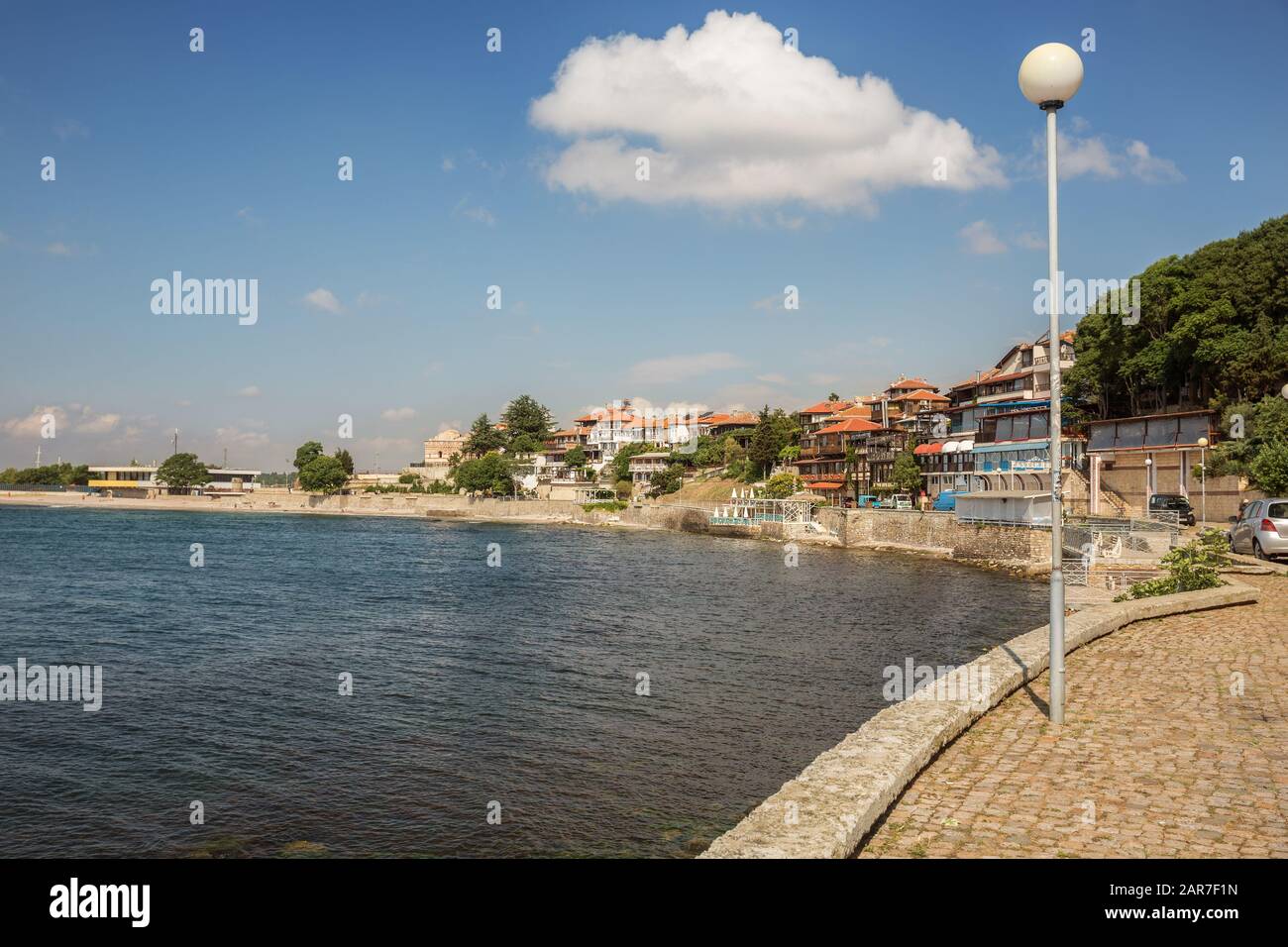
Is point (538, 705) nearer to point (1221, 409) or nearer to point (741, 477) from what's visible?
point (1221, 409)

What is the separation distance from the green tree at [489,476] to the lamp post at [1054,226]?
482 ft

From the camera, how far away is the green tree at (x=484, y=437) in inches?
6816

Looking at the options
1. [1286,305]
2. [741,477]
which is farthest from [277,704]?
[741,477]

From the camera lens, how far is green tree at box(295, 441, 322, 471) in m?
189

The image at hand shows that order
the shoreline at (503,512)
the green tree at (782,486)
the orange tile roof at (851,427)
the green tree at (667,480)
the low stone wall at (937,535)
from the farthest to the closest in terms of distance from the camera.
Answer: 1. the green tree at (667,480)
2. the green tree at (782,486)
3. the orange tile roof at (851,427)
4. the shoreline at (503,512)
5. the low stone wall at (937,535)

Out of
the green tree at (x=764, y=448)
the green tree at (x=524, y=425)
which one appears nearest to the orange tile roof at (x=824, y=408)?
the green tree at (x=764, y=448)

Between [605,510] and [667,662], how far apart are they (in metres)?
103

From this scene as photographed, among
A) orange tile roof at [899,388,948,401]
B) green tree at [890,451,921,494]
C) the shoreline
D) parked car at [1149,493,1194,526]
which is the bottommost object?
the shoreline

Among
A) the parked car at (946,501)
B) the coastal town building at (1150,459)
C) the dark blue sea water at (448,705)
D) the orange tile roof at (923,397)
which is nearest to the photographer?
the dark blue sea water at (448,705)

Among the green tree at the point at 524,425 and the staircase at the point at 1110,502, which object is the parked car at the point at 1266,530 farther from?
the green tree at the point at 524,425

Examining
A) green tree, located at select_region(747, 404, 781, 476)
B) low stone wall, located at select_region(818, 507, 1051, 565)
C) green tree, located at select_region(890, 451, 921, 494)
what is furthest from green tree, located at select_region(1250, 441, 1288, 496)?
green tree, located at select_region(747, 404, 781, 476)

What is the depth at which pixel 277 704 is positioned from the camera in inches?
790

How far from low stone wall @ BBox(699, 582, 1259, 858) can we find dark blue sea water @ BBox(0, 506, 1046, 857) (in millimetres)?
3817

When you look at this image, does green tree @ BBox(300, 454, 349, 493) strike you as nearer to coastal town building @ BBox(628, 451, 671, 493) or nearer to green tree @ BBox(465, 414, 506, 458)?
green tree @ BBox(465, 414, 506, 458)
